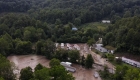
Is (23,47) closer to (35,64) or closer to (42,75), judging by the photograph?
(35,64)

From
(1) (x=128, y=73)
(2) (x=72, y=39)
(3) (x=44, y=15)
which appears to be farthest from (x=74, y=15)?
(1) (x=128, y=73)

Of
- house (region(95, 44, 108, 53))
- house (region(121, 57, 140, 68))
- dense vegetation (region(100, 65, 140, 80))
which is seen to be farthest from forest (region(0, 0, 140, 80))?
dense vegetation (region(100, 65, 140, 80))

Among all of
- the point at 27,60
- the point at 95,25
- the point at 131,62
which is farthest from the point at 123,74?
the point at 95,25

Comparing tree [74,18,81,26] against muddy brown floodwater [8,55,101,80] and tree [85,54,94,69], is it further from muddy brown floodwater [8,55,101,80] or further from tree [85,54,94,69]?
tree [85,54,94,69]

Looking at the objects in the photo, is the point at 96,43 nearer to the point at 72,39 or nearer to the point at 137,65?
the point at 72,39

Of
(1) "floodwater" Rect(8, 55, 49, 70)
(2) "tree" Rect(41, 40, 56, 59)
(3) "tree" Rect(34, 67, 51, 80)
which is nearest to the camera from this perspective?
(3) "tree" Rect(34, 67, 51, 80)
